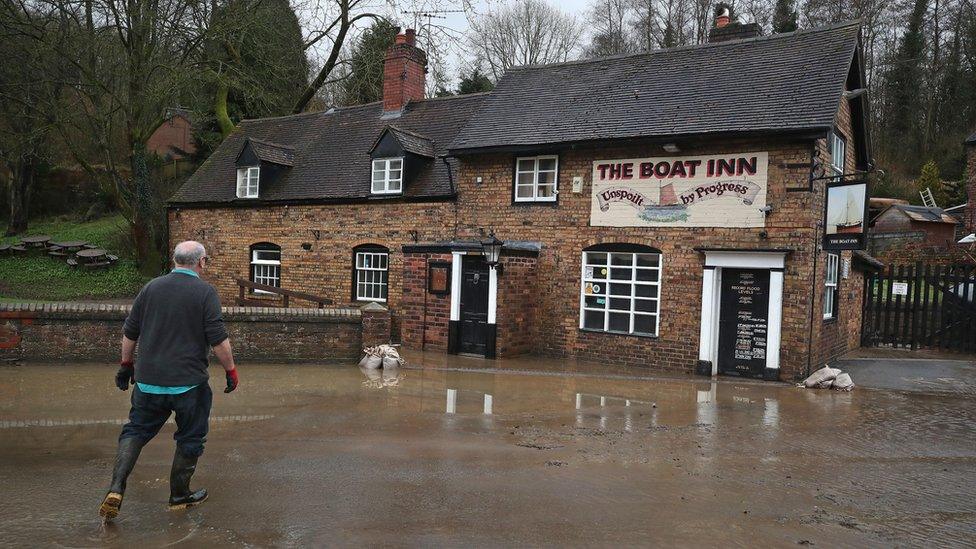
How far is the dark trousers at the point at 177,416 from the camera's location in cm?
483

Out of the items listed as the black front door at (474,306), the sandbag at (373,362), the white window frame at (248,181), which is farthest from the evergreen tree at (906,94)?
the sandbag at (373,362)

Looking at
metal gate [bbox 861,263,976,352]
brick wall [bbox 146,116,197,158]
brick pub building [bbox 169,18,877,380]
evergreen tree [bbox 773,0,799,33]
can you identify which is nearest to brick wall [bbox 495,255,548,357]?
brick pub building [bbox 169,18,877,380]

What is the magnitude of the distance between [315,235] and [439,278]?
535 centimetres

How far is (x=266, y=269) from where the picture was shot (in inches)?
779

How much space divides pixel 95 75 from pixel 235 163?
5.74 metres

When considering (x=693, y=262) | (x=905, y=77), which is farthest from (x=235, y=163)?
(x=905, y=77)

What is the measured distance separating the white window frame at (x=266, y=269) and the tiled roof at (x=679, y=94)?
273 inches

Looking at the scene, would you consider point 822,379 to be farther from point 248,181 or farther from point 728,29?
point 248,181

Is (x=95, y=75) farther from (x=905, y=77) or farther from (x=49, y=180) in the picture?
(x=905, y=77)

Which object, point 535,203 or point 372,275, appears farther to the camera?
point 372,275

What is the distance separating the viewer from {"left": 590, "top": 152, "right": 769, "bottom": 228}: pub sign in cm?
1252

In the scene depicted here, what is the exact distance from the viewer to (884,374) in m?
13.0

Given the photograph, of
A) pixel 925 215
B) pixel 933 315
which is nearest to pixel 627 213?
pixel 933 315

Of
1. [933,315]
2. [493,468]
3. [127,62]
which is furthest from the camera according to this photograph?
[127,62]
